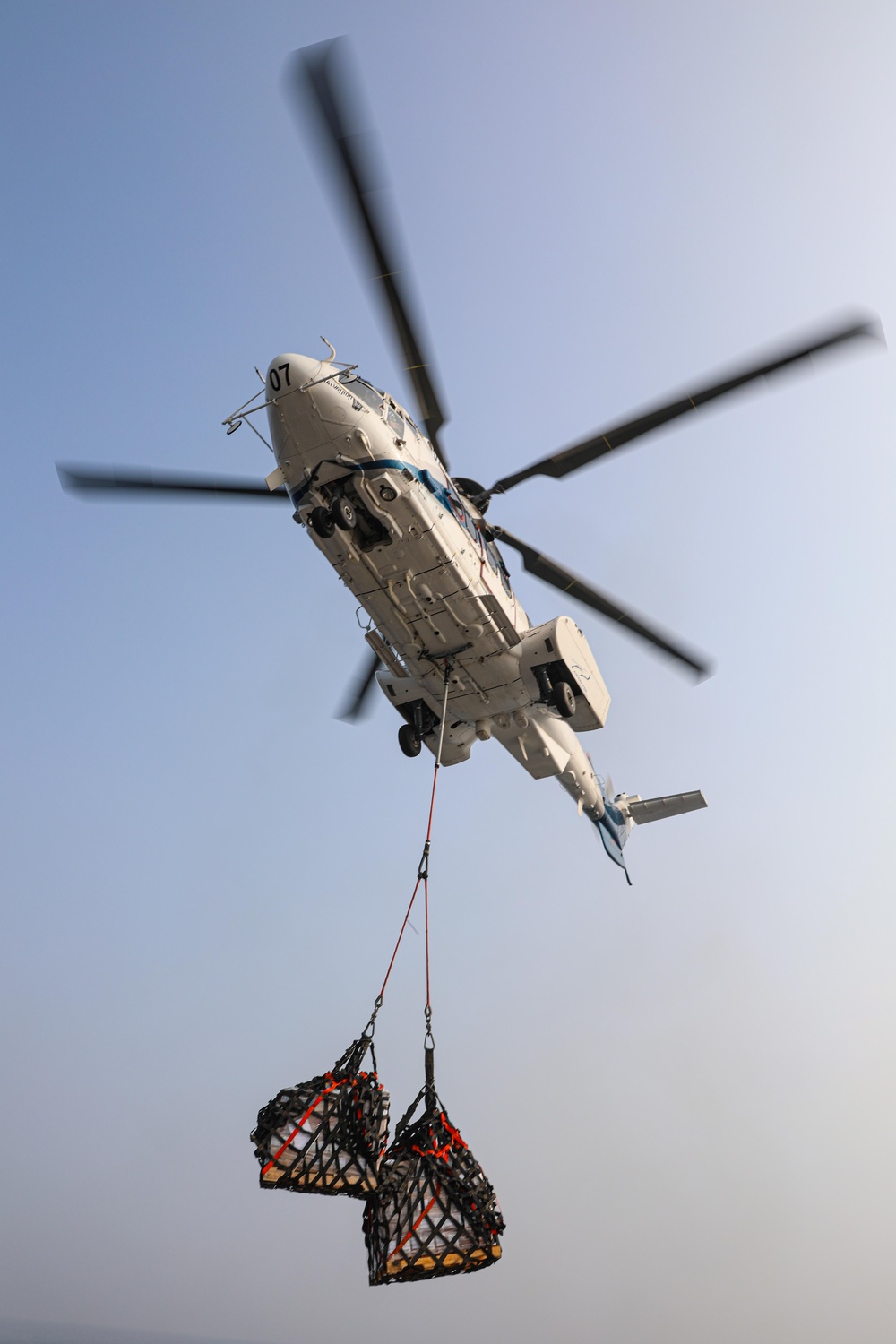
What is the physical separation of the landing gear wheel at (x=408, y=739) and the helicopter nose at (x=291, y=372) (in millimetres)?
5855

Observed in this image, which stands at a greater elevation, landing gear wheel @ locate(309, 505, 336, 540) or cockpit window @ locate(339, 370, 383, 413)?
cockpit window @ locate(339, 370, 383, 413)

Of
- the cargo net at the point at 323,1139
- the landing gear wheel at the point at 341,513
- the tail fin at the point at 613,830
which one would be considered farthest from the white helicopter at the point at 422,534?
the cargo net at the point at 323,1139

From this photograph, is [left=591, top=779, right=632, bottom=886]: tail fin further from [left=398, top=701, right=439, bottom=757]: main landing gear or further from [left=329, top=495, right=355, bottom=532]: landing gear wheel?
[left=329, top=495, right=355, bottom=532]: landing gear wheel

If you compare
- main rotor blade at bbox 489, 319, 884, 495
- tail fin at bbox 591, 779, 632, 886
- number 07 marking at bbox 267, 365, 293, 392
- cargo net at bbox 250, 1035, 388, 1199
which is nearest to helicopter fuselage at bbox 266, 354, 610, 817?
number 07 marking at bbox 267, 365, 293, 392

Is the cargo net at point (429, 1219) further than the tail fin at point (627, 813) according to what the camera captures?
No

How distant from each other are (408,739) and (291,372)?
242 inches

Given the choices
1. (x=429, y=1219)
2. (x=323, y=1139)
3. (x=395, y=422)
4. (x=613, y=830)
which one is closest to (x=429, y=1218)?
(x=429, y=1219)

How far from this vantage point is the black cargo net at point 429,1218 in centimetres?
727

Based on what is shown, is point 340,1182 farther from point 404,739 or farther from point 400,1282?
point 404,739

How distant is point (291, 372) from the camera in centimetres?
1045

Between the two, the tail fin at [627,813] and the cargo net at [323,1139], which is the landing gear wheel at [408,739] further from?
the cargo net at [323,1139]

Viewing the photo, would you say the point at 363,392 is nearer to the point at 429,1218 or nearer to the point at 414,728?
the point at 414,728

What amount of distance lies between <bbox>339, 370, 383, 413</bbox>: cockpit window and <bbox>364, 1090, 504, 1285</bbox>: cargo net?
822cm

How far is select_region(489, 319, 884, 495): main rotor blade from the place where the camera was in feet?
33.6
